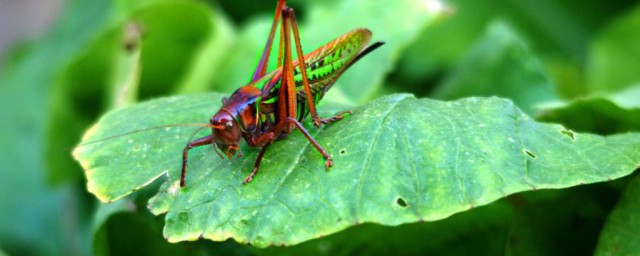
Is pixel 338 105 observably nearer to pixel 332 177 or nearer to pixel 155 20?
pixel 332 177

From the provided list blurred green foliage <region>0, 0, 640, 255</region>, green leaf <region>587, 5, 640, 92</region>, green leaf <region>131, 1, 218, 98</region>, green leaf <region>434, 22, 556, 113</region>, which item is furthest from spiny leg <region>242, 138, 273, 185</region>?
green leaf <region>587, 5, 640, 92</region>

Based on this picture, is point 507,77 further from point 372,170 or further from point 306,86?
point 372,170

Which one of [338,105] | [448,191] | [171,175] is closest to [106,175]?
[171,175]

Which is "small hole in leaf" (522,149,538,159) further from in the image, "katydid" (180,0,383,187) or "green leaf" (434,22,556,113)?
"green leaf" (434,22,556,113)

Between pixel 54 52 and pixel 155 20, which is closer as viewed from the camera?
pixel 155 20

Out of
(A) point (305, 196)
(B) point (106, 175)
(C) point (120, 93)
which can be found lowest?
(C) point (120, 93)

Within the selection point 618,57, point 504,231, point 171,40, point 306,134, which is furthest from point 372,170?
point 618,57
